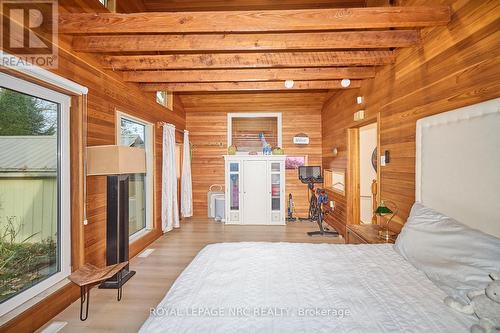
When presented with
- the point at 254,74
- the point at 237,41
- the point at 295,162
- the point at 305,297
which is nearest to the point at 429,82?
the point at 237,41

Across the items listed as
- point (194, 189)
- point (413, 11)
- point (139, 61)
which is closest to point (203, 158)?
point (194, 189)

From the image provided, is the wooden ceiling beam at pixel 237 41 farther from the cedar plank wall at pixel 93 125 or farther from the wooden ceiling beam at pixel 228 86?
the wooden ceiling beam at pixel 228 86

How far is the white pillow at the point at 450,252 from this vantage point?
4.00 feet

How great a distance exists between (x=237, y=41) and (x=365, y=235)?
7.90 feet

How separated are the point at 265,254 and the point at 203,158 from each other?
4575 millimetres

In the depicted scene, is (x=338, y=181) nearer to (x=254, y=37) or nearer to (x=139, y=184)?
(x=254, y=37)

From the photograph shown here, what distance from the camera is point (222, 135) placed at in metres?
6.22

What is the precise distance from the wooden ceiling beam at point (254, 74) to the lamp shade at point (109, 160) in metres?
1.38

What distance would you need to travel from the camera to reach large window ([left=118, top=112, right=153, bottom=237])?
3847mm

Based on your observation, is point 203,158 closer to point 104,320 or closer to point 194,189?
point 194,189

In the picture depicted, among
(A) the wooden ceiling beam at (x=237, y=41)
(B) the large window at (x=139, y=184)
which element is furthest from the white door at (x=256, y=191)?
(A) the wooden ceiling beam at (x=237, y=41)

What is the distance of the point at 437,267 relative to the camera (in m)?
1.42

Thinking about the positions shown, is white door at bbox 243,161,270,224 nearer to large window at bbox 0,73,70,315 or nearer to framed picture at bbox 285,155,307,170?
framed picture at bbox 285,155,307,170

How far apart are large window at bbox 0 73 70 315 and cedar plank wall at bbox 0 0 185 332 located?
0.17 meters
